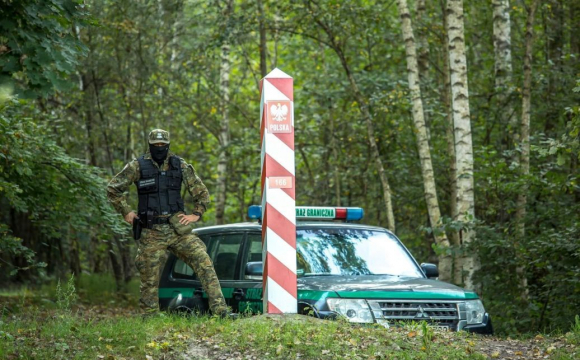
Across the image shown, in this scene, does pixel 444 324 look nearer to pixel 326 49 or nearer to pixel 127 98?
pixel 127 98

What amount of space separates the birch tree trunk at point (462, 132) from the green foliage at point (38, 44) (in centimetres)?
637

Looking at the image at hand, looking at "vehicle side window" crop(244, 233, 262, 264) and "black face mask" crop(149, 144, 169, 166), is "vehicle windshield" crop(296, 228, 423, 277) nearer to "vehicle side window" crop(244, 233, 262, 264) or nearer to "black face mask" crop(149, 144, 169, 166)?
"vehicle side window" crop(244, 233, 262, 264)

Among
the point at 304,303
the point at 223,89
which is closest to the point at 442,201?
the point at 223,89

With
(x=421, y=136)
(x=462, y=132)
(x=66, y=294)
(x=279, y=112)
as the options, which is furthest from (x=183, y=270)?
→ (x=421, y=136)

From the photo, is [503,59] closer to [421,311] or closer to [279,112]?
[279,112]

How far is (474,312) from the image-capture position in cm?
766

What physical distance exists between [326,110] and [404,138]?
Result: 9.64ft

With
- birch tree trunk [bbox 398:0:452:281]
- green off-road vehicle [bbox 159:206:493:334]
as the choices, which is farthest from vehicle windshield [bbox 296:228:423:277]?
birch tree trunk [bbox 398:0:452:281]

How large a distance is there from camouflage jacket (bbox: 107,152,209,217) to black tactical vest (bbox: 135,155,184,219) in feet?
0.27

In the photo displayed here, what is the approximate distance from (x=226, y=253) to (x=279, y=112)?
6.21 feet

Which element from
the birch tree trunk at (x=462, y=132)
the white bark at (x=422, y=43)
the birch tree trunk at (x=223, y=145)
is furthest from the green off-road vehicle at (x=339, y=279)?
the birch tree trunk at (x=223, y=145)

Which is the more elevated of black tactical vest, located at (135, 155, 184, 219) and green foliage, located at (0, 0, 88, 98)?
green foliage, located at (0, 0, 88, 98)

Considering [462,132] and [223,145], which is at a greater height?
[223,145]

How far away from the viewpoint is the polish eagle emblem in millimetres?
7637
